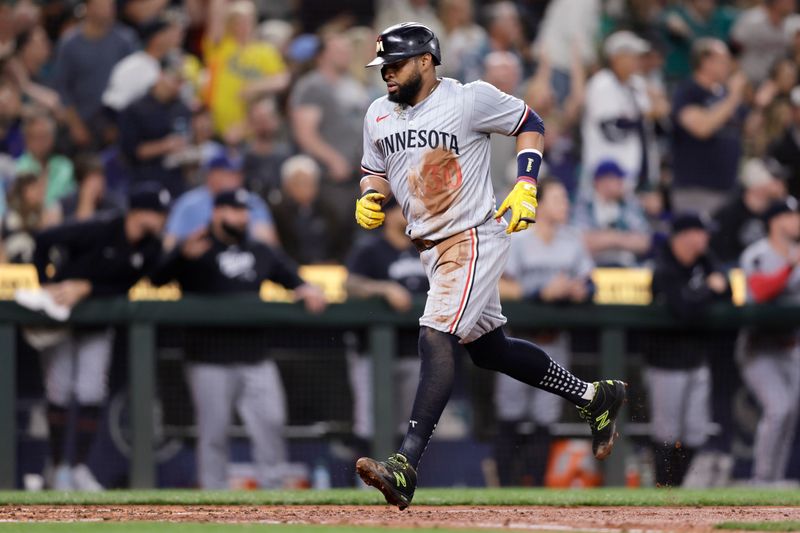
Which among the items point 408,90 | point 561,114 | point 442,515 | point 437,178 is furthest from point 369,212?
point 561,114

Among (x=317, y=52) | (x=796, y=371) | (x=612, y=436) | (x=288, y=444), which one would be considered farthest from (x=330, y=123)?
(x=612, y=436)

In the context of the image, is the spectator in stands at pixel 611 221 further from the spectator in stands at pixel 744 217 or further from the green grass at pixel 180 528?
the green grass at pixel 180 528

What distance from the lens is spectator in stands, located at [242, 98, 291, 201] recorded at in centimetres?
1201

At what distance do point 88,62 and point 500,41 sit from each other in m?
3.57

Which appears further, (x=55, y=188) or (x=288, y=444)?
(x=55, y=188)

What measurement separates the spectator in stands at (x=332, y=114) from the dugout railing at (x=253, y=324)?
7.03 feet

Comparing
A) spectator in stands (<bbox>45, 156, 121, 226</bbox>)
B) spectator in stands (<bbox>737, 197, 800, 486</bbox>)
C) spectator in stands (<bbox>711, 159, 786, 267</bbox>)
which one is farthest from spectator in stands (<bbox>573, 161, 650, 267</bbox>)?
spectator in stands (<bbox>45, 156, 121, 226</bbox>)

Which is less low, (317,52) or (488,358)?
(317,52)

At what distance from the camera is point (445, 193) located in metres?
6.79

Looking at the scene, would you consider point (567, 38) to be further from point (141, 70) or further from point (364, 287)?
point (364, 287)

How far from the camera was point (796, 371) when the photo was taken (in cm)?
1070

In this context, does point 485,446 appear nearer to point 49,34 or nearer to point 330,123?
point 330,123

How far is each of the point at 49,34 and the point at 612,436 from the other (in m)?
7.37

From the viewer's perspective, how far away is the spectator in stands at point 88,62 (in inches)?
480
